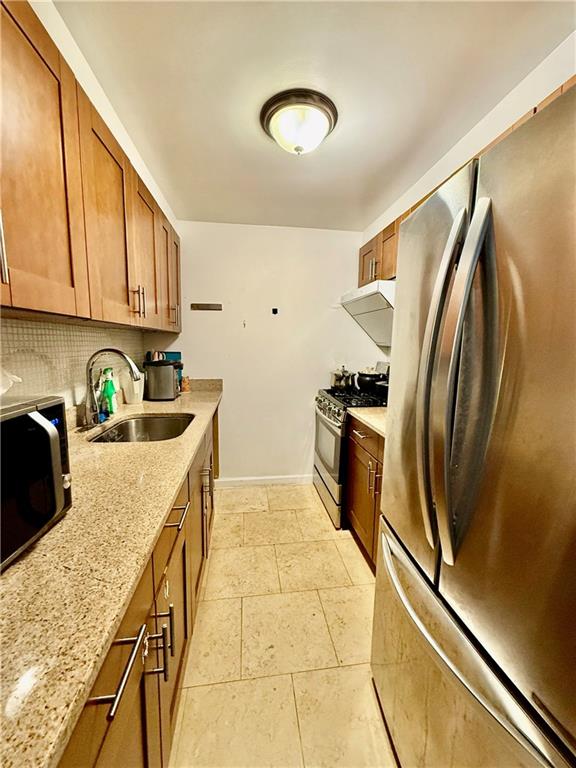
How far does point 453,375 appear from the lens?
0.71m

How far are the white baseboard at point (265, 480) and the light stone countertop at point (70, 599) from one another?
6.66 ft

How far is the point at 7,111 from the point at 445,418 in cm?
124

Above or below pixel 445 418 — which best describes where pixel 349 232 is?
above

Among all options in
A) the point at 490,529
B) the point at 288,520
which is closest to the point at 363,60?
the point at 490,529

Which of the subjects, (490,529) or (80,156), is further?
(80,156)

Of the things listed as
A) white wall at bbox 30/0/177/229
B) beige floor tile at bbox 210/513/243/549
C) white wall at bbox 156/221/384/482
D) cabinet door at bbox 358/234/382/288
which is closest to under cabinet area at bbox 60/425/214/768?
beige floor tile at bbox 210/513/243/549

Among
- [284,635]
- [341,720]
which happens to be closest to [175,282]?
[284,635]

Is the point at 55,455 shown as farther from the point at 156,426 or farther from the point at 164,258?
the point at 164,258

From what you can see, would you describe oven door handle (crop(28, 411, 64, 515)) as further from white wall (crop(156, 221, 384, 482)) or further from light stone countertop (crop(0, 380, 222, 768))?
white wall (crop(156, 221, 384, 482))

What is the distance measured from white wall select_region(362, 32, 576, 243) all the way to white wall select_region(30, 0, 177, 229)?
1.68 metres

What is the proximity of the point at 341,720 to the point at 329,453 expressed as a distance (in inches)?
60.6

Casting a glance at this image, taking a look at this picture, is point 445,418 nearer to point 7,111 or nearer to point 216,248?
point 7,111

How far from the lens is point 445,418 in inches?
28.5

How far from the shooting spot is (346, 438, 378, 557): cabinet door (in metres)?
1.83
